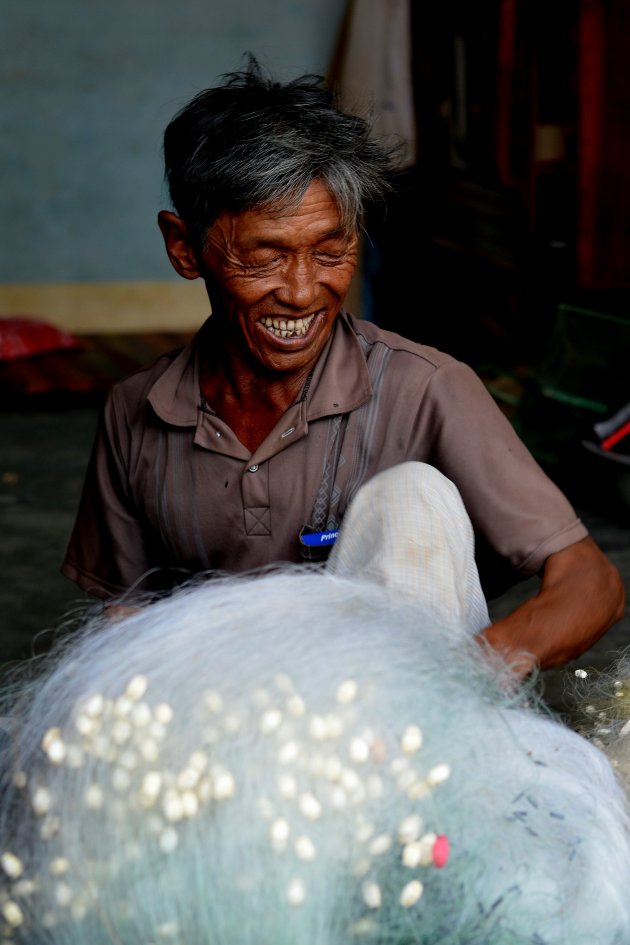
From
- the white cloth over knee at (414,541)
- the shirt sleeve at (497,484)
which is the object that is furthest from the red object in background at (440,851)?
the shirt sleeve at (497,484)

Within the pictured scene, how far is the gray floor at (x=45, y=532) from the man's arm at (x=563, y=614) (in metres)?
1.21

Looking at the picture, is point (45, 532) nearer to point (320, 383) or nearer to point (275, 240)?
point (320, 383)

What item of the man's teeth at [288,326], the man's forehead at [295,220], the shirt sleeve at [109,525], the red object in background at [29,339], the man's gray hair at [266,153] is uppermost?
the man's gray hair at [266,153]

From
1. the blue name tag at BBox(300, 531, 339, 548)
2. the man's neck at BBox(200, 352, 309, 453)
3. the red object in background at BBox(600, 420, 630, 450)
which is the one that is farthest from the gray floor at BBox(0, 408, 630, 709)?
the blue name tag at BBox(300, 531, 339, 548)

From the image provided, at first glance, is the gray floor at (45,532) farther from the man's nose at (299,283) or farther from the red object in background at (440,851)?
the red object in background at (440,851)

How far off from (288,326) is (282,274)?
109 mm

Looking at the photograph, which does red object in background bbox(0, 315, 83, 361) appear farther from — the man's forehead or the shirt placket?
the man's forehead

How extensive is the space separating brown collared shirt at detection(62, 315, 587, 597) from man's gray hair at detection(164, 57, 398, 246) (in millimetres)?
316

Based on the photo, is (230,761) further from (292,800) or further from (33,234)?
(33,234)

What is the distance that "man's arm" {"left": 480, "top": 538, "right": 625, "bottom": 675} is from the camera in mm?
2029

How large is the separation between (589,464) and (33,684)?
3871 mm

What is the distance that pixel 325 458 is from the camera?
2406 mm

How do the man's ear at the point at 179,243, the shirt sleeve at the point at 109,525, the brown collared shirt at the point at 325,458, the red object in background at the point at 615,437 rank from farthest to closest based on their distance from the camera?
the red object in background at the point at 615,437
the shirt sleeve at the point at 109,525
the man's ear at the point at 179,243
the brown collared shirt at the point at 325,458

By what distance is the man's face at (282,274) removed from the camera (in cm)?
221
